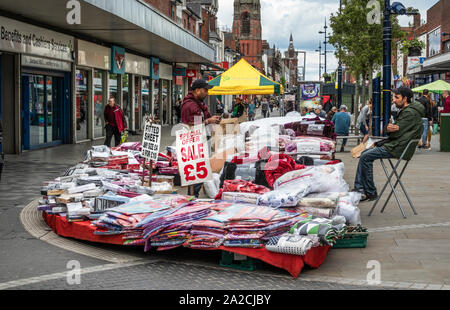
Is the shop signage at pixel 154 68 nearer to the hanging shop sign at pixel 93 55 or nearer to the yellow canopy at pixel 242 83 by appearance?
the hanging shop sign at pixel 93 55

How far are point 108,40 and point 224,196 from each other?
18.2 meters

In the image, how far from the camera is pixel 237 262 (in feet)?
19.7

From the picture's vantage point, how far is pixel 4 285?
5.22 metres

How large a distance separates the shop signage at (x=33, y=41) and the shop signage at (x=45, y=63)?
21 cm

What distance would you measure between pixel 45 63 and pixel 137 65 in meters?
11.3

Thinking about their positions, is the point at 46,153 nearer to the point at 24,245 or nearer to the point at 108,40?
the point at 108,40

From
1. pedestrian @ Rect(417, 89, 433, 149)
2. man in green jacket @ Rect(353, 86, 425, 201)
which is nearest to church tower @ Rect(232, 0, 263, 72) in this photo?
pedestrian @ Rect(417, 89, 433, 149)

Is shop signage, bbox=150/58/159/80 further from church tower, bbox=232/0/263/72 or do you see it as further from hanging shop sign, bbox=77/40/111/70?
church tower, bbox=232/0/263/72

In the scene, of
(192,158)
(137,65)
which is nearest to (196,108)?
(192,158)

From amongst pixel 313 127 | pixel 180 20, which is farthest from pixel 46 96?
pixel 180 20

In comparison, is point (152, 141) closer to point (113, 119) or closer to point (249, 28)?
point (113, 119)

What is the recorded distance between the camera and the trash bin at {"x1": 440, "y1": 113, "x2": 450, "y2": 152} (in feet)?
63.1

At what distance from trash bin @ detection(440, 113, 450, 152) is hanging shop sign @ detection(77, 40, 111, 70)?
12.6 meters

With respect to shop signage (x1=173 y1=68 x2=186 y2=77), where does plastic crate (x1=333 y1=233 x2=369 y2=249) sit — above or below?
below
